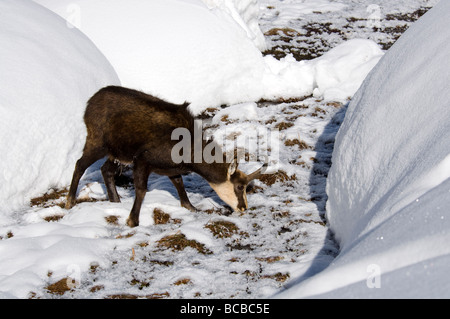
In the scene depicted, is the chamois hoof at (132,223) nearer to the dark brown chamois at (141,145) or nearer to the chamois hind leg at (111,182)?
the dark brown chamois at (141,145)

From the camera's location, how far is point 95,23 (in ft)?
32.3

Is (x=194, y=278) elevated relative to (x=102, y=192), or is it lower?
lower

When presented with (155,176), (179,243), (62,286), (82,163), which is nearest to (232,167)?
(179,243)

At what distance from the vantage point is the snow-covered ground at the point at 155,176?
4.91 m

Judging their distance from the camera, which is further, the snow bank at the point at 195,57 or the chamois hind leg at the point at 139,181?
the snow bank at the point at 195,57

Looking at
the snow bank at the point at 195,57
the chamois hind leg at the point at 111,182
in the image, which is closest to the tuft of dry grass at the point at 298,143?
the snow bank at the point at 195,57

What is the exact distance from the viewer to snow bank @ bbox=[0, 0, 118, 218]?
6594 millimetres

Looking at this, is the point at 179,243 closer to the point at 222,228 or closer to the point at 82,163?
the point at 222,228

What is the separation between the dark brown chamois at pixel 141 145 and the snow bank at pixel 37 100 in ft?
1.97
